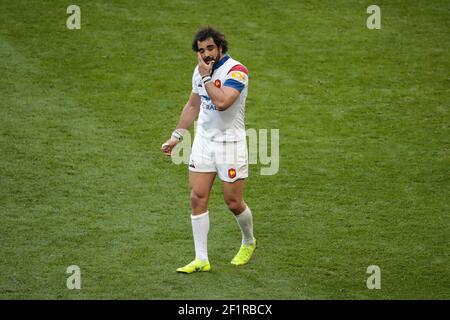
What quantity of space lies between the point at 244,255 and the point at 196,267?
1.65 ft

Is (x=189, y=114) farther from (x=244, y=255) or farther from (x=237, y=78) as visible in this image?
(x=244, y=255)

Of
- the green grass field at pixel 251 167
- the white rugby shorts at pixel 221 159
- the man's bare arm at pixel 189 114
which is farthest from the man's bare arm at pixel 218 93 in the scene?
the green grass field at pixel 251 167

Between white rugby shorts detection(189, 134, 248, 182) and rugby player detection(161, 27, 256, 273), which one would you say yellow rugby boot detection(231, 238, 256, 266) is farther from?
white rugby shorts detection(189, 134, 248, 182)

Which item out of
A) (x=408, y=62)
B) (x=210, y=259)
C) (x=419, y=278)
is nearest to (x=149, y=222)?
(x=210, y=259)

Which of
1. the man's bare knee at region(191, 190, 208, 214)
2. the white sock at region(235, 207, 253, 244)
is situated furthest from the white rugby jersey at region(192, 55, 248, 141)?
the white sock at region(235, 207, 253, 244)

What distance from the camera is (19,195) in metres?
9.19

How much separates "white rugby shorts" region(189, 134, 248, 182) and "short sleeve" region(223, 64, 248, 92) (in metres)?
0.52

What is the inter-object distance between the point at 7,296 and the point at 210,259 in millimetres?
1858

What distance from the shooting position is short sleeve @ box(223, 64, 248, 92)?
7.26 metres

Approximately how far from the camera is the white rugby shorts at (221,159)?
24.4 ft

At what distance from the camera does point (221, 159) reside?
24.4 ft

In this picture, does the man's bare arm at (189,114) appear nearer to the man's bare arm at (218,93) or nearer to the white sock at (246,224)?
the man's bare arm at (218,93)

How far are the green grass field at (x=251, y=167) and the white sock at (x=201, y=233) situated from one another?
22 centimetres

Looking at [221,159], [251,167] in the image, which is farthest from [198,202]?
[251,167]
